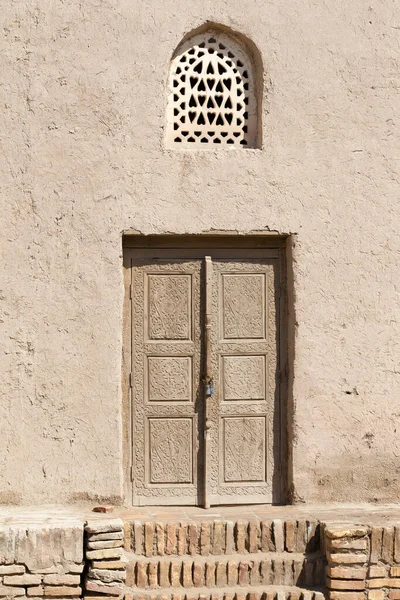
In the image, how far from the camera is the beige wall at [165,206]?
578 centimetres

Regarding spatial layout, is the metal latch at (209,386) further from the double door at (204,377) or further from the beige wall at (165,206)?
the beige wall at (165,206)

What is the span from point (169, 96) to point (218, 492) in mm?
2587

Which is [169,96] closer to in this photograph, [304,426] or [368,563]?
[304,426]

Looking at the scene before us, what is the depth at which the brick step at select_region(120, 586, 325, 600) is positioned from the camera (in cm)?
533

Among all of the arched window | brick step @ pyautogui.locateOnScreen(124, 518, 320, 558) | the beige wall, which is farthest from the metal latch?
the arched window

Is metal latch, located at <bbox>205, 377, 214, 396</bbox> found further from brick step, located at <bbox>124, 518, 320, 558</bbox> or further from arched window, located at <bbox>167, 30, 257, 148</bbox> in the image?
arched window, located at <bbox>167, 30, 257, 148</bbox>

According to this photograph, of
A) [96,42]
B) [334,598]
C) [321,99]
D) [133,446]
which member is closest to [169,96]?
[96,42]

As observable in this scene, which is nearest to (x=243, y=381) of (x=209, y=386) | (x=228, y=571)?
(x=209, y=386)

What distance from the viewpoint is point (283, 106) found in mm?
5973

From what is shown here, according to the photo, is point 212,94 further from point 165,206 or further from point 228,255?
point 228,255

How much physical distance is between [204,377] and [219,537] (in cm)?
104

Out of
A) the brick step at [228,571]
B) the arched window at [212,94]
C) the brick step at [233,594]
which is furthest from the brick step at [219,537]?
the arched window at [212,94]

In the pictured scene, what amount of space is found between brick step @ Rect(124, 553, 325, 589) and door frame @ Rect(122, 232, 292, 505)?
0.61 meters

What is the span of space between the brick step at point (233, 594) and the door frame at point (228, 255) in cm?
76
